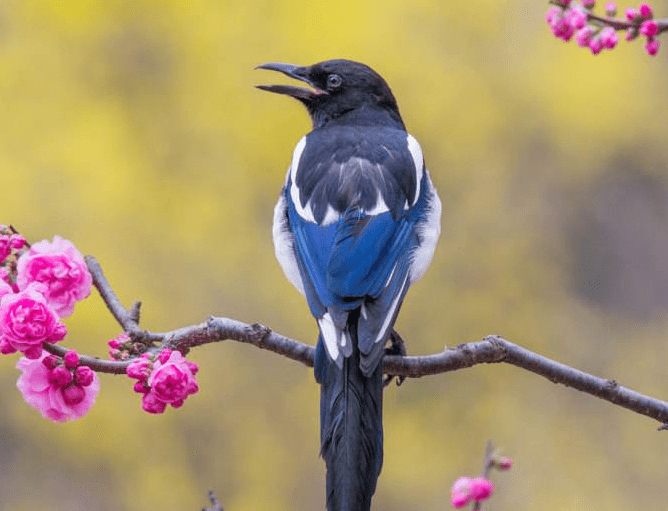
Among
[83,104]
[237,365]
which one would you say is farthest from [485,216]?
[83,104]

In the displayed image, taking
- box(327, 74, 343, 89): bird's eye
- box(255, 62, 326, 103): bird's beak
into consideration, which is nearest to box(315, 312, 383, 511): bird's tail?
box(255, 62, 326, 103): bird's beak

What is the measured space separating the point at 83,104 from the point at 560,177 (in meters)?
2.58

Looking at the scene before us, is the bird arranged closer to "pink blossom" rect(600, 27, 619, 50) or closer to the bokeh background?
"pink blossom" rect(600, 27, 619, 50)

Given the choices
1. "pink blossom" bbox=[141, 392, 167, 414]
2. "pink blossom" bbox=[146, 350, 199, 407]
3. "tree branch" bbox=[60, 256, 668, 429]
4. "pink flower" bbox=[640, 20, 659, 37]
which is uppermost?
"pink flower" bbox=[640, 20, 659, 37]

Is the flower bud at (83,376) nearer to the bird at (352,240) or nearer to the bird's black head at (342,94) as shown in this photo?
the bird at (352,240)

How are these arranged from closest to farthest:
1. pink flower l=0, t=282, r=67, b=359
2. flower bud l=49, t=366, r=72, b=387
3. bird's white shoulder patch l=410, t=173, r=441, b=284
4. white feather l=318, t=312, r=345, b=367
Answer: pink flower l=0, t=282, r=67, b=359, flower bud l=49, t=366, r=72, b=387, white feather l=318, t=312, r=345, b=367, bird's white shoulder patch l=410, t=173, r=441, b=284

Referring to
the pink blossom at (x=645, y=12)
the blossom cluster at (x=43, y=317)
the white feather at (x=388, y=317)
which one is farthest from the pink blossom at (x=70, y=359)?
the pink blossom at (x=645, y=12)

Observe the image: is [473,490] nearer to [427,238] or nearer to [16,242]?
[16,242]

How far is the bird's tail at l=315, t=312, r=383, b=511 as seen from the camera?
260 cm

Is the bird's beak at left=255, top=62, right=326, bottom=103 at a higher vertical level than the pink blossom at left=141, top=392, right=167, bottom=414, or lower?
higher

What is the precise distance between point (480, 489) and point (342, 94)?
2.57 metres

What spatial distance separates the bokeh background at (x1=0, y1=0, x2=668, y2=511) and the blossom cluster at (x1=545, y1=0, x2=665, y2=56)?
380 centimetres

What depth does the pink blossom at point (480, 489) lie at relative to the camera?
184cm

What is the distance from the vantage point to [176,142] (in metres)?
6.77
